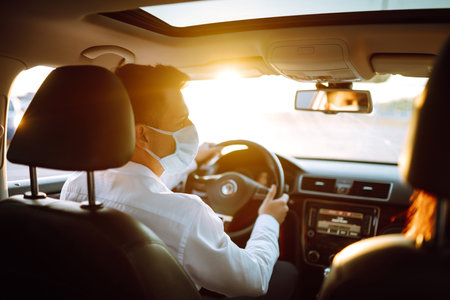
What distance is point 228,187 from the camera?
3.09 m

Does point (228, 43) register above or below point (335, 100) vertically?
above

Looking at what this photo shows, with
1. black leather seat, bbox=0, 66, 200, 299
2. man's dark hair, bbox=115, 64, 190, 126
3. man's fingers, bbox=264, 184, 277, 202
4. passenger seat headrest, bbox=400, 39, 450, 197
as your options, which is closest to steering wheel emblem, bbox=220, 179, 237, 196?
man's fingers, bbox=264, 184, 277, 202

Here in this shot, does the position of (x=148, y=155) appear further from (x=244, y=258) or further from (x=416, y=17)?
(x=416, y=17)

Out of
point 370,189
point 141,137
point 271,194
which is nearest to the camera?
point 141,137

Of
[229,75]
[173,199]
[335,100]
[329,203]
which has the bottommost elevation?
[329,203]

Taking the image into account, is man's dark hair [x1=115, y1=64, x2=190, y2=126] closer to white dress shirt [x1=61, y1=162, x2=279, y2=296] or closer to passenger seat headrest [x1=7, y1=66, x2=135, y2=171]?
white dress shirt [x1=61, y1=162, x2=279, y2=296]

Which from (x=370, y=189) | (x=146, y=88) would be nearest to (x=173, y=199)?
(x=146, y=88)

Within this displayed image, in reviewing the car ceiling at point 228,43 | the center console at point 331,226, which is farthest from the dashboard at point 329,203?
the car ceiling at point 228,43

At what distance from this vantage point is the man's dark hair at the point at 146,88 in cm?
189

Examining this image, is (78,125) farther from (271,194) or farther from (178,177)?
(178,177)

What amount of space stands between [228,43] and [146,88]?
869mm

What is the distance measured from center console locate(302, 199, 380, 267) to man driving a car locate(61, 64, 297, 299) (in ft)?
4.26

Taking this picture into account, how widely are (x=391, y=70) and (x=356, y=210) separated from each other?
128cm

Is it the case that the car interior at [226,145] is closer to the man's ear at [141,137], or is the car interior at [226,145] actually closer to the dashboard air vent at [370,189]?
the dashboard air vent at [370,189]
